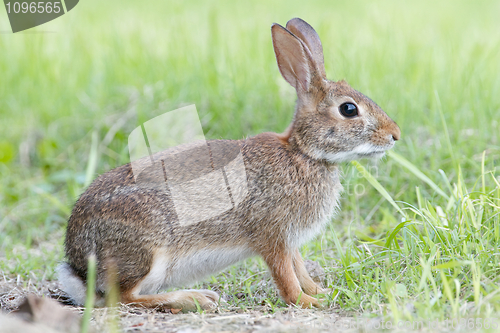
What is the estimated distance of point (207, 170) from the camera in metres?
3.73

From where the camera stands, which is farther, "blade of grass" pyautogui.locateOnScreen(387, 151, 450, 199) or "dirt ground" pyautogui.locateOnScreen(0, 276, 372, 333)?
"blade of grass" pyautogui.locateOnScreen(387, 151, 450, 199)

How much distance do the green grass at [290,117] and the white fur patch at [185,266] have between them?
263mm

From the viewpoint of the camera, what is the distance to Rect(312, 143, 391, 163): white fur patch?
3.58 m

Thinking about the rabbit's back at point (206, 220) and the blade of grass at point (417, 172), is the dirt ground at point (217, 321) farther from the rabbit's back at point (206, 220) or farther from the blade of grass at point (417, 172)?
the blade of grass at point (417, 172)

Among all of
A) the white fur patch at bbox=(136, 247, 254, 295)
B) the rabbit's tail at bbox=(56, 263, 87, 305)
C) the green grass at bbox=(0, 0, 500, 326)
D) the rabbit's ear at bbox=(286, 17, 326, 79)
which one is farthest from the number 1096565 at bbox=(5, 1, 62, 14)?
the white fur patch at bbox=(136, 247, 254, 295)

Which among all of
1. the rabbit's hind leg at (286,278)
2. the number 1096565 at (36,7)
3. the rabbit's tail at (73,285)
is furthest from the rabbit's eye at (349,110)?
the number 1096565 at (36,7)

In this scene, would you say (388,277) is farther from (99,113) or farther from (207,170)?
(99,113)

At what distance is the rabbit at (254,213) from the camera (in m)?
3.46

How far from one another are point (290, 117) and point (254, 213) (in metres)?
1.93

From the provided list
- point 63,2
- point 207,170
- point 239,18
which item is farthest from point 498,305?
point 239,18

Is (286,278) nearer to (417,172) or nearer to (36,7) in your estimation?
(417,172)

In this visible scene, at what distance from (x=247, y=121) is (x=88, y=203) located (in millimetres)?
2334

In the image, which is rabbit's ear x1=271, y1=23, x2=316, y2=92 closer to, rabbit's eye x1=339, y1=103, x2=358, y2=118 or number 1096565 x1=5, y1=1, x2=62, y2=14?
rabbit's eye x1=339, y1=103, x2=358, y2=118

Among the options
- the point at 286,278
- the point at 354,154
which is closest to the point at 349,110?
the point at 354,154
